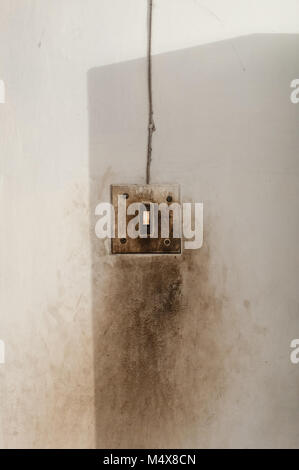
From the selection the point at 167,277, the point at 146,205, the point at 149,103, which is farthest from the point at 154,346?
the point at 149,103

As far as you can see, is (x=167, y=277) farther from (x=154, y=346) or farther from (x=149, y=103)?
(x=149, y=103)

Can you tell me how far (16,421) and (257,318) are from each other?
2.96ft

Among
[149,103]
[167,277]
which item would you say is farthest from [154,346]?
[149,103]

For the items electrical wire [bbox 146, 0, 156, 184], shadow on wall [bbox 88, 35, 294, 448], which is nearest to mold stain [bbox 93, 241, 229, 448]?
shadow on wall [bbox 88, 35, 294, 448]

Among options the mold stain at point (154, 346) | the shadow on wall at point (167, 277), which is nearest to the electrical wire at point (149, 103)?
the shadow on wall at point (167, 277)

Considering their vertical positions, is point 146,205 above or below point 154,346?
above

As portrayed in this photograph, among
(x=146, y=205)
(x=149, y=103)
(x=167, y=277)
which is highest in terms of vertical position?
(x=149, y=103)

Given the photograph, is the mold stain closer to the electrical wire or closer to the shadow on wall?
the shadow on wall

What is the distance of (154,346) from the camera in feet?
4.42

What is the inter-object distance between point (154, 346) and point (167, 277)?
0.24 meters

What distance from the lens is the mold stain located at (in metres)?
1.34
